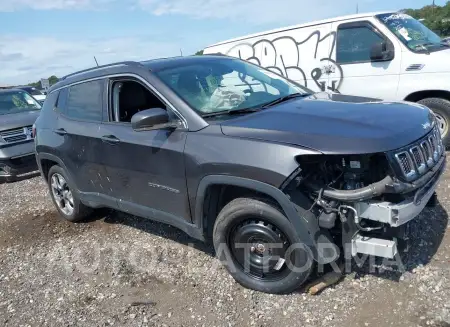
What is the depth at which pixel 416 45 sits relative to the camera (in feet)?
21.4

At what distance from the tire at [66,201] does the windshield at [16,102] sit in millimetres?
4818

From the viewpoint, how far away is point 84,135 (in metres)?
4.47

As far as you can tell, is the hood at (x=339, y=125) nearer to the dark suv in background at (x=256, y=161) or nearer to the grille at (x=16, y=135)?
the dark suv in background at (x=256, y=161)

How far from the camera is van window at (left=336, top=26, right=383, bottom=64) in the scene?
677 cm

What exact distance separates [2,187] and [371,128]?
7472mm

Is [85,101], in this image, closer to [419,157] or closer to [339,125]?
[339,125]

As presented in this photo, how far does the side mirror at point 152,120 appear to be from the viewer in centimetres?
345

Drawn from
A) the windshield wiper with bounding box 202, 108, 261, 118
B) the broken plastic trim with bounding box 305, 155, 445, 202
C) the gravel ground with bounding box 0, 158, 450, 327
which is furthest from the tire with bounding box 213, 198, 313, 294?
the windshield wiper with bounding box 202, 108, 261, 118

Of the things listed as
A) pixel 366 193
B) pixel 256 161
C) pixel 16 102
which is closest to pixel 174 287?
pixel 256 161

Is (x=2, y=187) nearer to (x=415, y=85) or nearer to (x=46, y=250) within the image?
(x=46, y=250)

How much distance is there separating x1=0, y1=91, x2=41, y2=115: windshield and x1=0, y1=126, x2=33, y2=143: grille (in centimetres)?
96

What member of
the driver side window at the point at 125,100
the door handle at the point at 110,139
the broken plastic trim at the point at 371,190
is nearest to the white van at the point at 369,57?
the broken plastic trim at the point at 371,190

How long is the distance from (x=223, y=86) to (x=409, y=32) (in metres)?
4.17

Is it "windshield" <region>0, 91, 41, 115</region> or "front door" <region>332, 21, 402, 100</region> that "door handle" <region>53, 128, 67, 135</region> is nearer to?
"front door" <region>332, 21, 402, 100</region>
